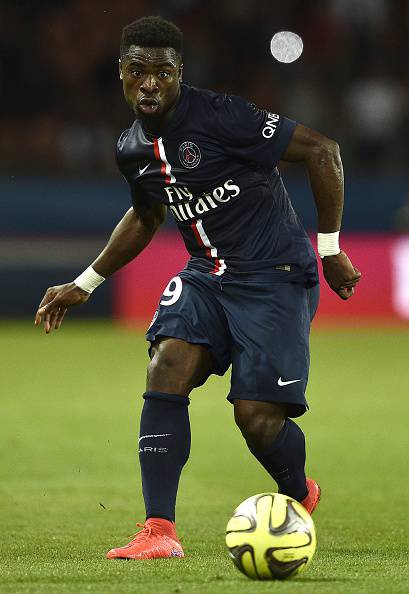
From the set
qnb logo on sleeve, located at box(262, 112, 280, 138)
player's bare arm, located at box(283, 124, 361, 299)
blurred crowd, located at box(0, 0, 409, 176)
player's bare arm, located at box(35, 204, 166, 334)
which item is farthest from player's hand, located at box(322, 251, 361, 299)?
blurred crowd, located at box(0, 0, 409, 176)

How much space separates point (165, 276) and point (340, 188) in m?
12.0

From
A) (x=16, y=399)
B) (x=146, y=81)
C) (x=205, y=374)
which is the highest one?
(x=146, y=81)

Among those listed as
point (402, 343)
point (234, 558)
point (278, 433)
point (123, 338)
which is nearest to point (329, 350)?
point (402, 343)

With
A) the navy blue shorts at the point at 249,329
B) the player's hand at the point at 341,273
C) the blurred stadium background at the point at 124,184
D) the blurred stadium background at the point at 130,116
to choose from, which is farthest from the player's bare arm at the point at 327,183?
the blurred stadium background at the point at 130,116

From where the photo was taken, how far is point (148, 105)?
533cm

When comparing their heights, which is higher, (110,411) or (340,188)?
(340,188)

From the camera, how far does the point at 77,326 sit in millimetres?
17594

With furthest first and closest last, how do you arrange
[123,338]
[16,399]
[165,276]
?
[165,276] < [123,338] < [16,399]

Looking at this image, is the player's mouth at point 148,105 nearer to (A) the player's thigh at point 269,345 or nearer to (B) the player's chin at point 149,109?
(B) the player's chin at point 149,109

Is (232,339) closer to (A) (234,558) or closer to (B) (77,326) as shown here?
(A) (234,558)

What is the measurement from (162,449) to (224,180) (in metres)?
1.21

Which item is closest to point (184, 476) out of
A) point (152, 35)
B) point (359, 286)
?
point (152, 35)

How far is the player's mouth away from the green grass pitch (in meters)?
1.90

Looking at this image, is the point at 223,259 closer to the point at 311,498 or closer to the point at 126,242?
the point at 126,242
